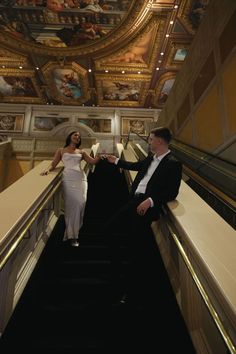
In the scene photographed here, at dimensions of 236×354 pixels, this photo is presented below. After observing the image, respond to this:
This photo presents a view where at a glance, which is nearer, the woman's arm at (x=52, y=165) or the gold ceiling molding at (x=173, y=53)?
the woman's arm at (x=52, y=165)

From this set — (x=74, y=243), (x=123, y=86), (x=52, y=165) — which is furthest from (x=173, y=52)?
(x=74, y=243)

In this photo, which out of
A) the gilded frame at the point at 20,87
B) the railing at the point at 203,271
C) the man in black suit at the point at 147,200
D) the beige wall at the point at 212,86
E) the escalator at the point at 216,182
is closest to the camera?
the railing at the point at 203,271

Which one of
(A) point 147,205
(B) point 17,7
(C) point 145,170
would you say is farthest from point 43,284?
(B) point 17,7

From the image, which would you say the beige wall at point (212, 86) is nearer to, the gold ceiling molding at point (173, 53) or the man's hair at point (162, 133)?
the man's hair at point (162, 133)

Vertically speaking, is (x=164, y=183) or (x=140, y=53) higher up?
(x=140, y=53)

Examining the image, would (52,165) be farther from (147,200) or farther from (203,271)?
(203,271)

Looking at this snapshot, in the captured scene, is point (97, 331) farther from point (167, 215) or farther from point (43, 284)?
point (167, 215)

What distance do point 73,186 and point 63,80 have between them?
42.7 feet

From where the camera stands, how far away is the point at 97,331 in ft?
5.98

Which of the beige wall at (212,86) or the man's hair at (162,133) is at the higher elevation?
the beige wall at (212,86)

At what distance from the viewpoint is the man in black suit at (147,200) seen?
2188 mm

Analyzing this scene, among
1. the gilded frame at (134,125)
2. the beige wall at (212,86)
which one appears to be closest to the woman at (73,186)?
the beige wall at (212,86)

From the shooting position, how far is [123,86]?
50.8ft

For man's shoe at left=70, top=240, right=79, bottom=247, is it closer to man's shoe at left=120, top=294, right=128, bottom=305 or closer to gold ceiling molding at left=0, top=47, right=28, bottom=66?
man's shoe at left=120, top=294, right=128, bottom=305
